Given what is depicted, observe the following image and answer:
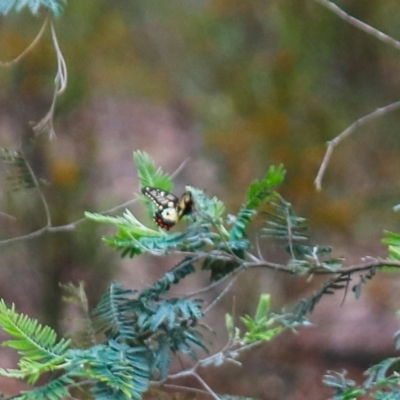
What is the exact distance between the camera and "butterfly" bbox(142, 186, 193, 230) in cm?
53

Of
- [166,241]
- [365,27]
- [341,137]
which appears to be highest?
[365,27]

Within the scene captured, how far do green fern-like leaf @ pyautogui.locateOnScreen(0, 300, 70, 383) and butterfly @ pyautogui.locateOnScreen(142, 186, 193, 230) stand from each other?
149 mm

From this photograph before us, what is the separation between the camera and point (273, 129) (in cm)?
129

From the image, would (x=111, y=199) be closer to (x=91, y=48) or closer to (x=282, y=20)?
(x=91, y=48)

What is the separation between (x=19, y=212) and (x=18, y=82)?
0.92 feet

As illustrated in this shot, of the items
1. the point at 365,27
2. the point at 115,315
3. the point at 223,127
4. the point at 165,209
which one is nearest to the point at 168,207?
the point at 165,209

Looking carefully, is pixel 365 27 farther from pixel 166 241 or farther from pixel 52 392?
pixel 52 392

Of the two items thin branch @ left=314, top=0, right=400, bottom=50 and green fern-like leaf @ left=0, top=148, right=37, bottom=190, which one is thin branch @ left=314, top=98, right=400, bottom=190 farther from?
green fern-like leaf @ left=0, top=148, right=37, bottom=190

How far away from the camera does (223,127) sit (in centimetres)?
133

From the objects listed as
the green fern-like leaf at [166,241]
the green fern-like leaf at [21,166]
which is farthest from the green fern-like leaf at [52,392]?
the green fern-like leaf at [21,166]

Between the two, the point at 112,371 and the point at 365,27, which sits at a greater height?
the point at 365,27

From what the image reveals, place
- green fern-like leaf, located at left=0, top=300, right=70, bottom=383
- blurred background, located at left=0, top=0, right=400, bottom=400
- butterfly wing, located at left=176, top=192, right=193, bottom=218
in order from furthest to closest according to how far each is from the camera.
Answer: blurred background, located at left=0, top=0, right=400, bottom=400 < butterfly wing, located at left=176, top=192, right=193, bottom=218 < green fern-like leaf, located at left=0, top=300, right=70, bottom=383

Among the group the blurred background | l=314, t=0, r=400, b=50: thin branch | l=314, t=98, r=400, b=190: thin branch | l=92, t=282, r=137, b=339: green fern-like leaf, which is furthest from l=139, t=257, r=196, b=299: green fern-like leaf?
the blurred background

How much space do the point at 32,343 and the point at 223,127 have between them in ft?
3.15
